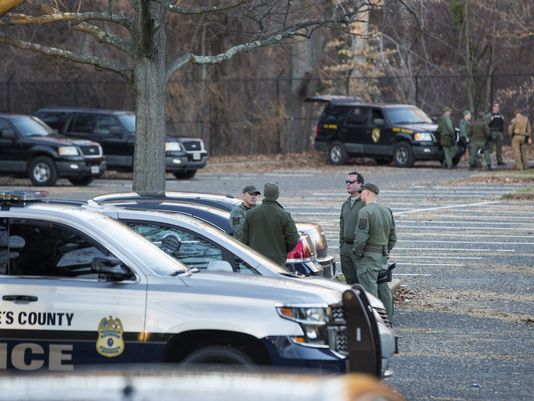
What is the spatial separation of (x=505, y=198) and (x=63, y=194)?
994 cm

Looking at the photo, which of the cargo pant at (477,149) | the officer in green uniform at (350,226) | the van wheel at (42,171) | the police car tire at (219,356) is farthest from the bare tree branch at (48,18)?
the cargo pant at (477,149)

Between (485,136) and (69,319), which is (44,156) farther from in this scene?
(69,319)

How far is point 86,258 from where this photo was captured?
7.89 meters

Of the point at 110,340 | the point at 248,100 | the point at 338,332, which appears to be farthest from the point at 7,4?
the point at 248,100

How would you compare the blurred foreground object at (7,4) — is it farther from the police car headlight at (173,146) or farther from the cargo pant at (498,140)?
the cargo pant at (498,140)

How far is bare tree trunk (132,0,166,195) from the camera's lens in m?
14.7

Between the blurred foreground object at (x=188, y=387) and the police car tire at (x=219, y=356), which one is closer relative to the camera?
the blurred foreground object at (x=188, y=387)

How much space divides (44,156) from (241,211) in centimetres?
1830

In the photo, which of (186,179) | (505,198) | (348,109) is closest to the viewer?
(505,198)

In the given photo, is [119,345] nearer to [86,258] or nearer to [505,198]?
[86,258]

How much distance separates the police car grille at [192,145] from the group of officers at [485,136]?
6.75m

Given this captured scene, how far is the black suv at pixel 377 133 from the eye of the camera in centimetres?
3466

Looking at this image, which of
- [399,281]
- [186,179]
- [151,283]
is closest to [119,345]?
[151,283]

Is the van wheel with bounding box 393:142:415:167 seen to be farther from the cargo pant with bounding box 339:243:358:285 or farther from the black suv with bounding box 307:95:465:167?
the cargo pant with bounding box 339:243:358:285
